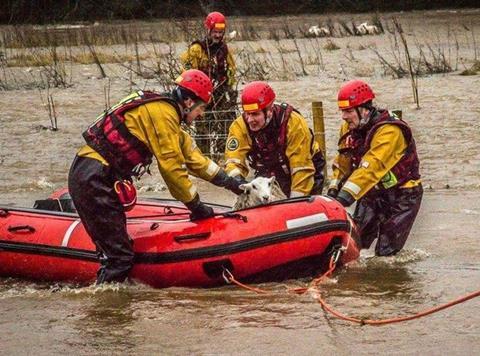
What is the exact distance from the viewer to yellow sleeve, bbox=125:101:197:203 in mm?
7504

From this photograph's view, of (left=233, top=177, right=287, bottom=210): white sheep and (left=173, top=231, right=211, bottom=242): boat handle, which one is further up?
(left=233, top=177, right=287, bottom=210): white sheep

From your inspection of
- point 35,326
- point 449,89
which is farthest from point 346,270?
point 449,89

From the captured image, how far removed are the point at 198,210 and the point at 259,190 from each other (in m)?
0.49

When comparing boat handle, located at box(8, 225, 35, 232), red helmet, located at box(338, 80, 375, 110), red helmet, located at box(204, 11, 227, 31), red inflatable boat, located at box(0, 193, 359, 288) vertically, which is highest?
red helmet, located at box(204, 11, 227, 31)

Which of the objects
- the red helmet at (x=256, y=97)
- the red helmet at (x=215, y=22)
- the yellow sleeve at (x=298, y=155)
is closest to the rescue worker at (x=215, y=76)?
the red helmet at (x=215, y=22)

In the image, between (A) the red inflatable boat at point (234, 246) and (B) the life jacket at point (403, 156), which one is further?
(B) the life jacket at point (403, 156)

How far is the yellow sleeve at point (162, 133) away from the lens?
295 inches

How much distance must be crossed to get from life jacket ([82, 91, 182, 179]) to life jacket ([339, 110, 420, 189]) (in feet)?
4.62

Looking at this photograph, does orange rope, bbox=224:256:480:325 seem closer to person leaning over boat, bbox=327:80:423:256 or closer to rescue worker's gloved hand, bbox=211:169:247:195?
person leaning over boat, bbox=327:80:423:256

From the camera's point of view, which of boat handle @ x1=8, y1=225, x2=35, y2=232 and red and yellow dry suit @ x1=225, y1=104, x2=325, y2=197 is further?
red and yellow dry suit @ x1=225, y1=104, x2=325, y2=197

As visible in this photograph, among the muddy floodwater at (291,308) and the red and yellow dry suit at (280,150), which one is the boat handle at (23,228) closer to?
the muddy floodwater at (291,308)

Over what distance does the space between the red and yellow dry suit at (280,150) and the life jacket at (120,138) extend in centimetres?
117

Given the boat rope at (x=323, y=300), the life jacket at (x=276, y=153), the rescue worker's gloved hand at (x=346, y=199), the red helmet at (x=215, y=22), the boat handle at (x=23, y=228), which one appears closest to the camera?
the boat rope at (x=323, y=300)

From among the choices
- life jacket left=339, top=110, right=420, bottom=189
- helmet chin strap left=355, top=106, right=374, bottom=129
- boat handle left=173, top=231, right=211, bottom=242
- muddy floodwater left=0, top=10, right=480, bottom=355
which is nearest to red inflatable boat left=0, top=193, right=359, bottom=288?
boat handle left=173, top=231, right=211, bottom=242
